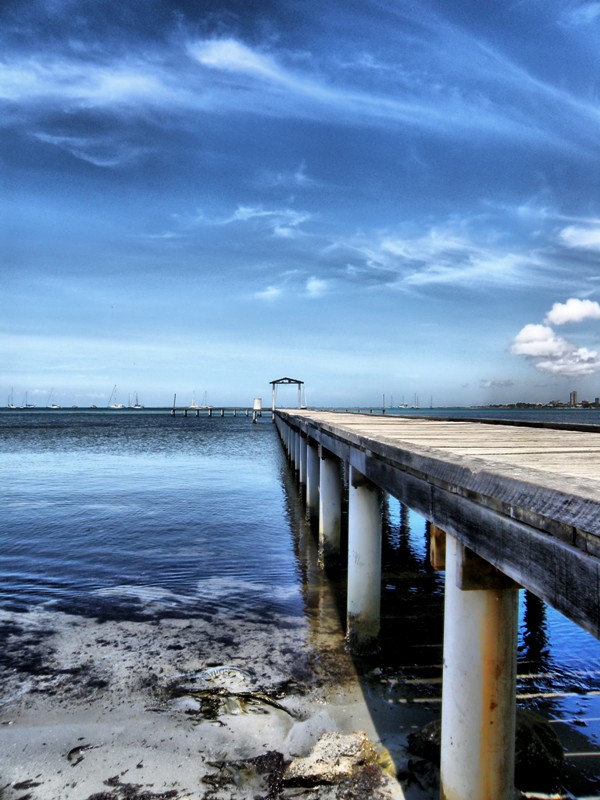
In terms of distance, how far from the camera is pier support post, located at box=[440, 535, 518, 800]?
2.70 m

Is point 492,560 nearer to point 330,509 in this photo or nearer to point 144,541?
point 330,509

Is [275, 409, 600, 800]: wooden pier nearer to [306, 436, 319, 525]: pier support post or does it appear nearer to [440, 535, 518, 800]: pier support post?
[440, 535, 518, 800]: pier support post

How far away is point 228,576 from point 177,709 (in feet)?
14.1

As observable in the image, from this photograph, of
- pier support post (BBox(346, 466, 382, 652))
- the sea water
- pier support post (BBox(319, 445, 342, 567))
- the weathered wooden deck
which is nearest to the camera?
the weathered wooden deck

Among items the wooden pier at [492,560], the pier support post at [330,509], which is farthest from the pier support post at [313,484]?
the wooden pier at [492,560]

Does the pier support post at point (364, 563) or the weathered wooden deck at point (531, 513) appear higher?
the weathered wooden deck at point (531, 513)

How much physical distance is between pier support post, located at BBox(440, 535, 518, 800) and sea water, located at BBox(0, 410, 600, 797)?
142 centimetres

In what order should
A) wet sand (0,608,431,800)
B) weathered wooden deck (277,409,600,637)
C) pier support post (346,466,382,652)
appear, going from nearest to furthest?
1. weathered wooden deck (277,409,600,637)
2. wet sand (0,608,431,800)
3. pier support post (346,466,382,652)

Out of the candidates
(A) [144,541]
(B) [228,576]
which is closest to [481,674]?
(B) [228,576]

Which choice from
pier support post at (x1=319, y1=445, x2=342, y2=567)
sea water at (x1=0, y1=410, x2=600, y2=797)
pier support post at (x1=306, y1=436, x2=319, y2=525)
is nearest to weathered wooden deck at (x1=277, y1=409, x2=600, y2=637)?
sea water at (x1=0, y1=410, x2=600, y2=797)

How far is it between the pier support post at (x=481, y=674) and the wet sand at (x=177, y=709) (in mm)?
1069

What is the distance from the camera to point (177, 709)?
470cm

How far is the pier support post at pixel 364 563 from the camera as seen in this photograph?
563 cm

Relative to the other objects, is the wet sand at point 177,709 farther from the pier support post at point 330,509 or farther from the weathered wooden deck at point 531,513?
the pier support post at point 330,509
